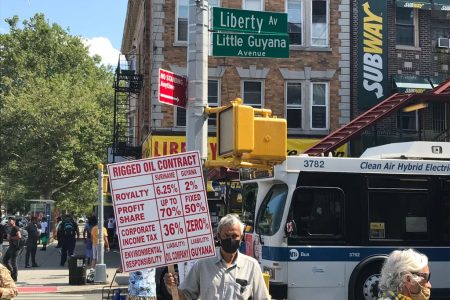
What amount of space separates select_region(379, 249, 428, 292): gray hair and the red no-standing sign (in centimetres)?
437

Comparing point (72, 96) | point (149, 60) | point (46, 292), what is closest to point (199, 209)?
point (46, 292)

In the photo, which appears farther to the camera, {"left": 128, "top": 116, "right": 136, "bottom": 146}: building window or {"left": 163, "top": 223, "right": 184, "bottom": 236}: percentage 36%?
{"left": 128, "top": 116, "right": 136, "bottom": 146}: building window

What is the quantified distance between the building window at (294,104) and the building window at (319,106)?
49 centimetres

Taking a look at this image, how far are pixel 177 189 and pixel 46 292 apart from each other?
1173 cm

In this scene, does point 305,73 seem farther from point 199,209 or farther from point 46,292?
point 199,209

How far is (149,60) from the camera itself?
82.6 feet

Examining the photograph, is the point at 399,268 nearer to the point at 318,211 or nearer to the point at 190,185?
the point at 190,185

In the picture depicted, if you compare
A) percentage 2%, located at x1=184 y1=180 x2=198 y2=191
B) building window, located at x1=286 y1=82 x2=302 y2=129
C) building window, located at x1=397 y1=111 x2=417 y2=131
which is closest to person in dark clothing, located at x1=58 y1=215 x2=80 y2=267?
building window, located at x1=286 y1=82 x2=302 y2=129

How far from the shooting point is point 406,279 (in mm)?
3492

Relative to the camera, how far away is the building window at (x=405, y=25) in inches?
956

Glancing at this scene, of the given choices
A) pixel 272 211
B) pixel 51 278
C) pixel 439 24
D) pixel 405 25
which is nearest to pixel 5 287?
pixel 272 211

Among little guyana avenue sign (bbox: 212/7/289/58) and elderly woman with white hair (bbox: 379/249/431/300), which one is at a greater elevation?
little guyana avenue sign (bbox: 212/7/289/58)

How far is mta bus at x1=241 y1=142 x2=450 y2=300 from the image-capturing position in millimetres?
10922

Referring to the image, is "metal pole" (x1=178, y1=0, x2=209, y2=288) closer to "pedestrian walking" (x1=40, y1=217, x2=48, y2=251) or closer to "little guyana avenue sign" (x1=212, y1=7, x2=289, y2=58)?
"little guyana avenue sign" (x1=212, y1=7, x2=289, y2=58)
